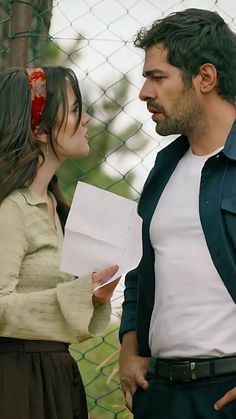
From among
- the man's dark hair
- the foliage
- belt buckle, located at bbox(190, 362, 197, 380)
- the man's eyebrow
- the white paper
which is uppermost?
the man's dark hair

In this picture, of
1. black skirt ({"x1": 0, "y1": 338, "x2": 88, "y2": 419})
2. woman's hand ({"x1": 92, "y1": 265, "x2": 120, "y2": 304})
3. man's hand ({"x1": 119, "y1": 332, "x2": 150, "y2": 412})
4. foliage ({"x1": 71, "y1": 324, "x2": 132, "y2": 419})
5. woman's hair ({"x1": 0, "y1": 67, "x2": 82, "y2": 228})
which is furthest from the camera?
foliage ({"x1": 71, "y1": 324, "x2": 132, "y2": 419})

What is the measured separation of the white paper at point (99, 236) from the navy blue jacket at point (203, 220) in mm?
230

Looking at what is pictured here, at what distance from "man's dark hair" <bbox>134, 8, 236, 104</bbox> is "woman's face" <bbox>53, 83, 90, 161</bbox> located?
306 millimetres

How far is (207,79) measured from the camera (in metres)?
3.04

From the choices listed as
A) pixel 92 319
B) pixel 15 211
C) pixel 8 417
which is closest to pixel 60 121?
pixel 15 211

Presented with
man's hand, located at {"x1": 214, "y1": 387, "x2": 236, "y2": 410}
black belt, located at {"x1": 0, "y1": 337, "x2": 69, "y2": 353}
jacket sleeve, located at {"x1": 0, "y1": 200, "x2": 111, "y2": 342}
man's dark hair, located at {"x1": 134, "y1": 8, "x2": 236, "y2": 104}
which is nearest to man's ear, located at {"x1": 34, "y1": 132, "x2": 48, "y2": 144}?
jacket sleeve, located at {"x1": 0, "y1": 200, "x2": 111, "y2": 342}

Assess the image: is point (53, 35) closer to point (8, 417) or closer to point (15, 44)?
point (15, 44)

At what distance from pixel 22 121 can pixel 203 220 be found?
1.71 feet

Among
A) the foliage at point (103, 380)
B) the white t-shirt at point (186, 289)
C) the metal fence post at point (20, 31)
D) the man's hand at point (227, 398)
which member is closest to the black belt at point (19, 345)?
the white t-shirt at point (186, 289)

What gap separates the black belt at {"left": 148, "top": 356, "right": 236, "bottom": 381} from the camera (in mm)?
2717

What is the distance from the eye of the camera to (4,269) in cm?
268

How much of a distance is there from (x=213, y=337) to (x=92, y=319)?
0.30 metres

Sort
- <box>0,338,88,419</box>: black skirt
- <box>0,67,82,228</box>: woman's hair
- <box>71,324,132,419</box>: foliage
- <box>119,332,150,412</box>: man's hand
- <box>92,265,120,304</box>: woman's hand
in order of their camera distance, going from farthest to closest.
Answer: <box>71,324,132,419</box>: foliage
<box>119,332,150,412</box>: man's hand
<box>0,67,82,228</box>: woman's hair
<box>0,338,88,419</box>: black skirt
<box>92,265,120,304</box>: woman's hand

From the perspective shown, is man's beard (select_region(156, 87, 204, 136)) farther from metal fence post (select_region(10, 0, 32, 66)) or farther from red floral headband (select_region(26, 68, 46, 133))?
metal fence post (select_region(10, 0, 32, 66))
